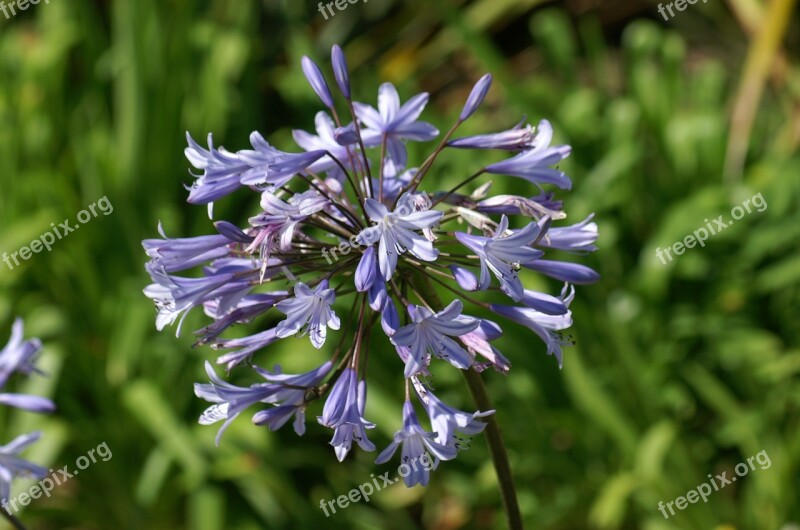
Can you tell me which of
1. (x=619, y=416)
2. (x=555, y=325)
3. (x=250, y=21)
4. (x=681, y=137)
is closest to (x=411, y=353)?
(x=555, y=325)

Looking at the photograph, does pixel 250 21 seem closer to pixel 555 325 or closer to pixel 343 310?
pixel 343 310

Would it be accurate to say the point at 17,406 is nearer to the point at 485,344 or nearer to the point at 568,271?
the point at 485,344
